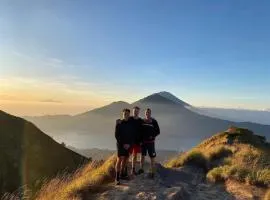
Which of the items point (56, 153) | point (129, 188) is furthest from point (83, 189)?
point (56, 153)

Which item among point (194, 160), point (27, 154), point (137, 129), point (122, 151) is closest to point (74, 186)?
point (122, 151)

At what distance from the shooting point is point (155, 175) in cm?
1546

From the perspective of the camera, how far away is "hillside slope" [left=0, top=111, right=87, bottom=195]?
192 ft

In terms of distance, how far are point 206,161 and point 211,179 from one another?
428 cm

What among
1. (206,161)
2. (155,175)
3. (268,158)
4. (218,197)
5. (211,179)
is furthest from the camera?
(206,161)

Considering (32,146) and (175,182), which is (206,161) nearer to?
(175,182)

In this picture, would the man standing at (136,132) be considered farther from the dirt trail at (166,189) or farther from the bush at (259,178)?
the bush at (259,178)

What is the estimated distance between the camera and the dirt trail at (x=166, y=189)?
12.3m

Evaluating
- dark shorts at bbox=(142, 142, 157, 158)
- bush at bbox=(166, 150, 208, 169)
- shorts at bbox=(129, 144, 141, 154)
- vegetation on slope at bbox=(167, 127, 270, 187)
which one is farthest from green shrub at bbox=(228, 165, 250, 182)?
bush at bbox=(166, 150, 208, 169)

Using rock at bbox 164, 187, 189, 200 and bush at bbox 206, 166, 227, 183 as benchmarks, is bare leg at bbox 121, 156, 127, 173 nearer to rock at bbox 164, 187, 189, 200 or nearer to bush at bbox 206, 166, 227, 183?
rock at bbox 164, 187, 189, 200

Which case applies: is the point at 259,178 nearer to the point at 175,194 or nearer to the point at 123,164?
the point at 175,194

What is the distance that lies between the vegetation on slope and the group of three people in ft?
9.84

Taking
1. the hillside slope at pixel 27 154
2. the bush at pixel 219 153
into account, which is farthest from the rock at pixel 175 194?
the hillside slope at pixel 27 154

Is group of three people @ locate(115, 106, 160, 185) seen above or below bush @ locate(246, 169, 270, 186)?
above
